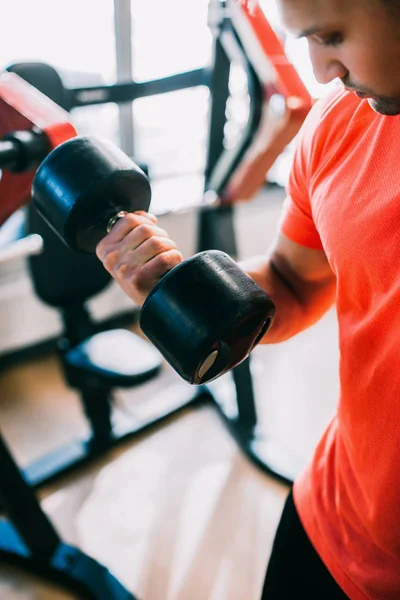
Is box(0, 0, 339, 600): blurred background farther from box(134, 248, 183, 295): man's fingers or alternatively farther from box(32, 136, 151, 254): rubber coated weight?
box(134, 248, 183, 295): man's fingers

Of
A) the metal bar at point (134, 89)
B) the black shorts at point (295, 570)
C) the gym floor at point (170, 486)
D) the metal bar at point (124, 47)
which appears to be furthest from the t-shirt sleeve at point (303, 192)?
the metal bar at point (124, 47)

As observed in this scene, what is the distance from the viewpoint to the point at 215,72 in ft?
5.92

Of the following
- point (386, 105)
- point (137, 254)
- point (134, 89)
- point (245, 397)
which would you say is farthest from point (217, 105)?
point (386, 105)

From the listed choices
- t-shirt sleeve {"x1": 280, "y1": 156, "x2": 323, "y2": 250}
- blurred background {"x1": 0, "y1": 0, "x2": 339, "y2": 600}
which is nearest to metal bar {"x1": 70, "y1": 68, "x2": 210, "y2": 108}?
blurred background {"x1": 0, "y1": 0, "x2": 339, "y2": 600}

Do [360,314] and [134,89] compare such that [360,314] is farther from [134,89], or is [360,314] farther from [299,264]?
[134,89]

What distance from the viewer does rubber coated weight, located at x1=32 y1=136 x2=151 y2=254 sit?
2.18 feet

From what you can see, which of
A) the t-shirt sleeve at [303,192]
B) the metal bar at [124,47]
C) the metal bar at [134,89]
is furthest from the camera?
the metal bar at [124,47]

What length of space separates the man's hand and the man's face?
0.29 m

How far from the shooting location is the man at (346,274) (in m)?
0.42

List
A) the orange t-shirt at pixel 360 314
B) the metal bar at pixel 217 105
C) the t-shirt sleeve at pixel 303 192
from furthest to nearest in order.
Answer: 1. the metal bar at pixel 217 105
2. the t-shirt sleeve at pixel 303 192
3. the orange t-shirt at pixel 360 314

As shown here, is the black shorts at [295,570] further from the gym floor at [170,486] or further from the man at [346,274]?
the gym floor at [170,486]

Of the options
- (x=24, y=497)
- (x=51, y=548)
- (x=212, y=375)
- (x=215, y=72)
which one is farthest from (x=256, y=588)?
(x=215, y=72)

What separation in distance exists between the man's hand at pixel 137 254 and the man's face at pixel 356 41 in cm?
29

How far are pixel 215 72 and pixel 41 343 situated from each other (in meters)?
1.38
